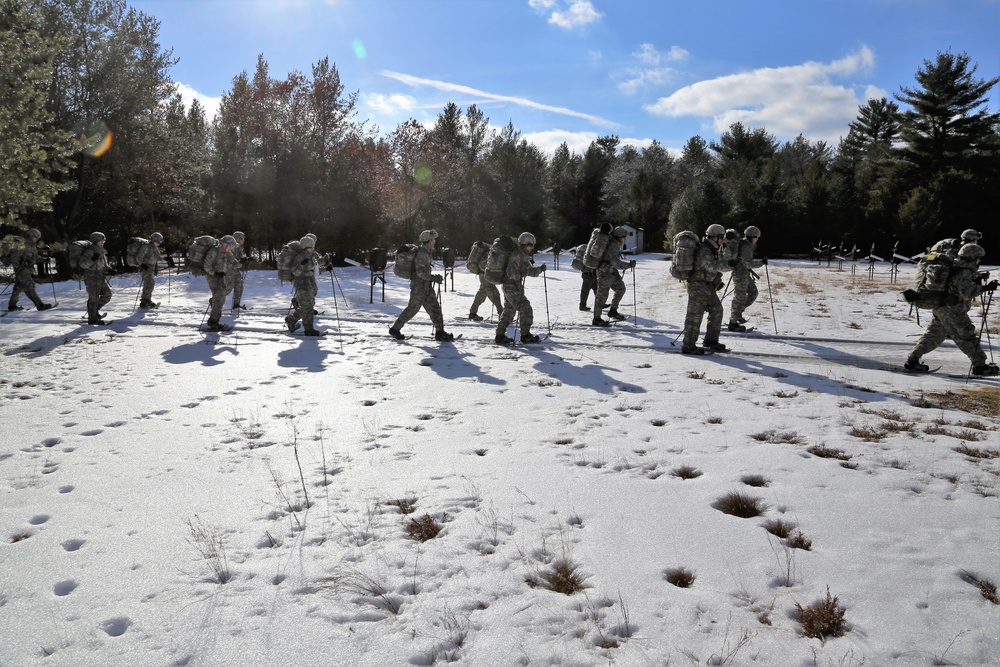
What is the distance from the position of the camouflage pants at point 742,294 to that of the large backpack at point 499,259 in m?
5.21

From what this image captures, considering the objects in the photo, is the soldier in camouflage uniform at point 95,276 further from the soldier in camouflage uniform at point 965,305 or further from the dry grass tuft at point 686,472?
the soldier in camouflage uniform at point 965,305

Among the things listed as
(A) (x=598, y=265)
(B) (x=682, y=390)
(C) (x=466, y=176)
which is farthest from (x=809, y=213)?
(B) (x=682, y=390)

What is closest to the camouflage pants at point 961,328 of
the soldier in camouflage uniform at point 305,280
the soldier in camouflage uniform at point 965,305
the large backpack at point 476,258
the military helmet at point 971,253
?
the soldier in camouflage uniform at point 965,305

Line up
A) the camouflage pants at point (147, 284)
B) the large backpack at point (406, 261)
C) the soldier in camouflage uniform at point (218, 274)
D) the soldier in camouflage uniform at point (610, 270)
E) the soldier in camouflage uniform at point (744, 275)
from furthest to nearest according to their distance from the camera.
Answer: the camouflage pants at point (147, 284)
the soldier in camouflage uniform at point (610, 270)
the soldier in camouflage uniform at point (218, 274)
the soldier in camouflage uniform at point (744, 275)
the large backpack at point (406, 261)

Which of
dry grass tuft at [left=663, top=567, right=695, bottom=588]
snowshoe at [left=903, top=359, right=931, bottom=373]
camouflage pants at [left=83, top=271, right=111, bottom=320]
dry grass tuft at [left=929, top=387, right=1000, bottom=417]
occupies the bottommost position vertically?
dry grass tuft at [left=663, top=567, right=695, bottom=588]

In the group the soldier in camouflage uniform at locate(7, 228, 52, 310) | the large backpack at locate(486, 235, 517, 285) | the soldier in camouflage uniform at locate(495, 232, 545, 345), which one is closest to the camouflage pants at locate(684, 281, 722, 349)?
the soldier in camouflage uniform at locate(495, 232, 545, 345)

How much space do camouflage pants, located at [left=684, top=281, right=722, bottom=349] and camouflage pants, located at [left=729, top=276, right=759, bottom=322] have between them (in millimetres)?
2917

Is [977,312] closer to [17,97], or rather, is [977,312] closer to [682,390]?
[682,390]

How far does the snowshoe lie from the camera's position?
8836mm

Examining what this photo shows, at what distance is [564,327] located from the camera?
13742 mm

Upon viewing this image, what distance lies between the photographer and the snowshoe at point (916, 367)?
8.84 meters

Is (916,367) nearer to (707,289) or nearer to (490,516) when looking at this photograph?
(707,289)

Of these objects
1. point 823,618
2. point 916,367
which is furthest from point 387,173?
point 823,618

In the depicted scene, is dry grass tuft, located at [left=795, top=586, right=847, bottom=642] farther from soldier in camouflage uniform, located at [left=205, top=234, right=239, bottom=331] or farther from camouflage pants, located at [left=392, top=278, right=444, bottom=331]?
soldier in camouflage uniform, located at [left=205, top=234, right=239, bottom=331]
